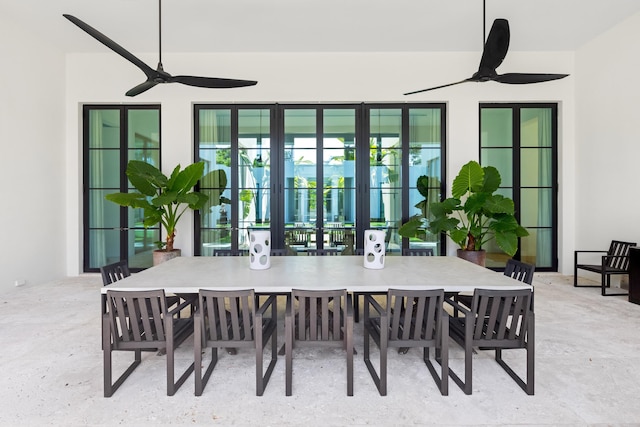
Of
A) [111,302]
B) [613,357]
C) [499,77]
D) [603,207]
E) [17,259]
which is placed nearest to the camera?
[111,302]

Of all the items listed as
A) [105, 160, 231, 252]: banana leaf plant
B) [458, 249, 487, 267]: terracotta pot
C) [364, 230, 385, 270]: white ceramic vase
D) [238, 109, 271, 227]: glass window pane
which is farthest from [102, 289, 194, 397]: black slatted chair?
[458, 249, 487, 267]: terracotta pot

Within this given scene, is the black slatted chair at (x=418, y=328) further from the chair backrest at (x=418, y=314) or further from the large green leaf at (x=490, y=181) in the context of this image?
the large green leaf at (x=490, y=181)

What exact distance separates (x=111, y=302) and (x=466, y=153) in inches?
208

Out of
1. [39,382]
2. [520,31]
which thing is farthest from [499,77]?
[39,382]

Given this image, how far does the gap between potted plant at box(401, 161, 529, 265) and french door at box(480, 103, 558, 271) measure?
99 centimetres

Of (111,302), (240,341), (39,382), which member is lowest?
(39,382)

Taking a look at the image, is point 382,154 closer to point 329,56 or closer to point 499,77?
point 329,56

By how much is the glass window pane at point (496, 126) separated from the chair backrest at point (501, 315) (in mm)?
4124

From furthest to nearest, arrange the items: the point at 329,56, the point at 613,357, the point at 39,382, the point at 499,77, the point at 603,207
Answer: the point at 329,56 < the point at 603,207 < the point at 499,77 < the point at 613,357 < the point at 39,382

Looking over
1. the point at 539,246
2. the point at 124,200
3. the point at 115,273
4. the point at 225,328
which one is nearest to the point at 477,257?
the point at 539,246

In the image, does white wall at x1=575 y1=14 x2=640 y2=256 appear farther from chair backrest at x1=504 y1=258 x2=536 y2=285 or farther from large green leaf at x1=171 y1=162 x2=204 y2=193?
large green leaf at x1=171 y1=162 x2=204 y2=193

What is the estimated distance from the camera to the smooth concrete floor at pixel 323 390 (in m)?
1.90

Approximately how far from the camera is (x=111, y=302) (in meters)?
2.06

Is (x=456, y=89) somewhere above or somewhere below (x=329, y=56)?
below
